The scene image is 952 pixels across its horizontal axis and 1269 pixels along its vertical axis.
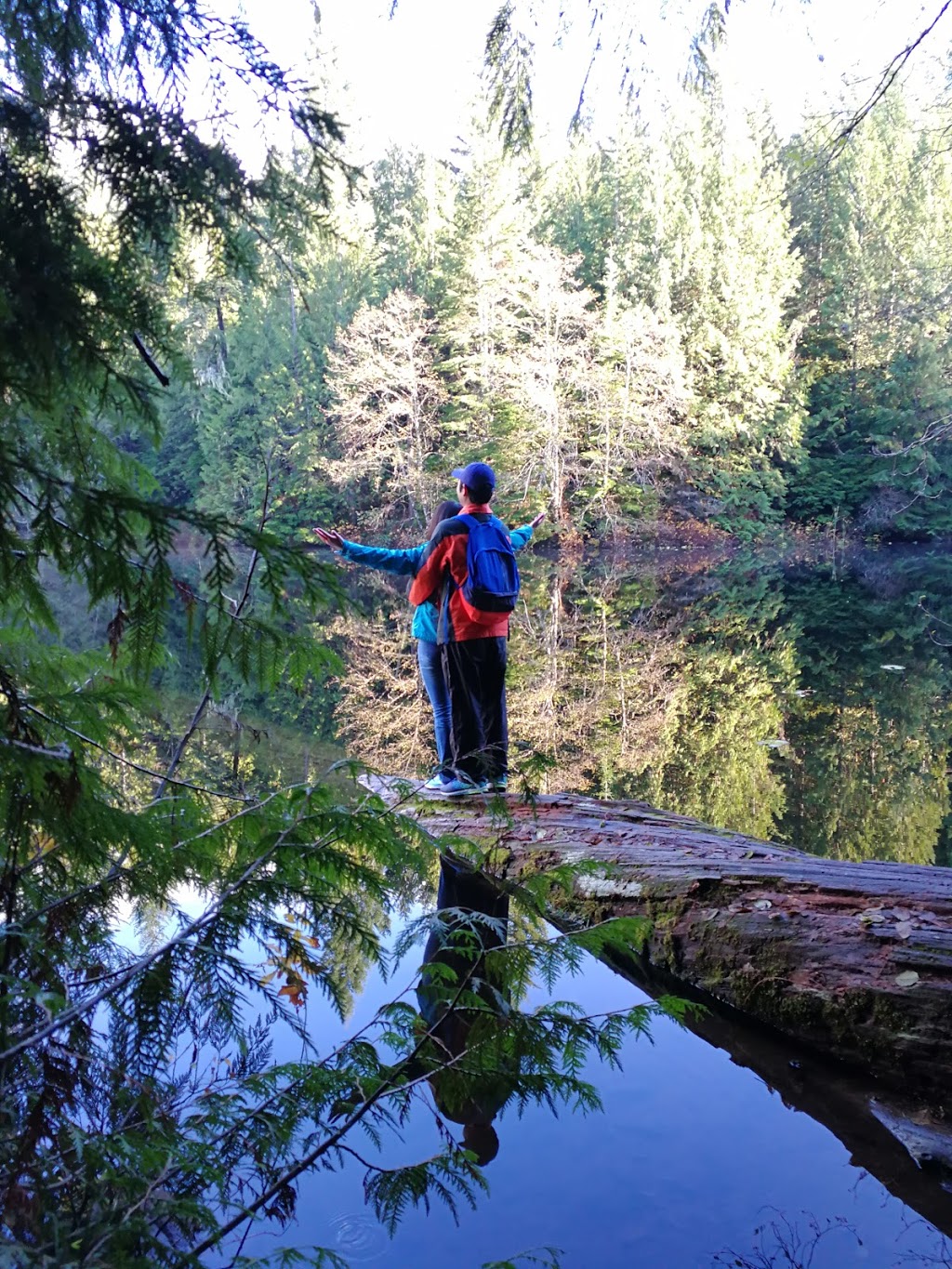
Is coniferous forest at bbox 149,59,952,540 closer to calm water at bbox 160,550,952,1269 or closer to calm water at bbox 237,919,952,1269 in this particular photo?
calm water at bbox 160,550,952,1269

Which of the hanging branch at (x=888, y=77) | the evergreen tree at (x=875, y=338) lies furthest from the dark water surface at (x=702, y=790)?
the evergreen tree at (x=875, y=338)

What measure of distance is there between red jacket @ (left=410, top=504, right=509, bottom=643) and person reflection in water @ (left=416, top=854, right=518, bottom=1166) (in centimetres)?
124

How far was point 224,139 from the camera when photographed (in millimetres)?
1815

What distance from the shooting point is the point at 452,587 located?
5.30 meters

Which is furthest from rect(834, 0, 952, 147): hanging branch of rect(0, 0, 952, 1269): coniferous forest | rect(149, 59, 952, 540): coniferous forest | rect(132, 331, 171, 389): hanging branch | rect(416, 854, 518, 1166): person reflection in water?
rect(149, 59, 952, 540): coniferous forest

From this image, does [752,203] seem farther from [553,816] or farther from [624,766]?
[553,816]

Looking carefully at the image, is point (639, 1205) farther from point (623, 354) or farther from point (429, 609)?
point (623, 354)

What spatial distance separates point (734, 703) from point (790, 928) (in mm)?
7541

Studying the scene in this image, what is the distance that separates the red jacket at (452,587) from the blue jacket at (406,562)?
8cm

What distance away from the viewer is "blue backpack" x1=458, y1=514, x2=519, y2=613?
5117 millimetres

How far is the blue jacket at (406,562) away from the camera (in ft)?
17.3

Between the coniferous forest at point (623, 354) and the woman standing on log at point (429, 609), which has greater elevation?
the coniferous forest at point (623, 354)

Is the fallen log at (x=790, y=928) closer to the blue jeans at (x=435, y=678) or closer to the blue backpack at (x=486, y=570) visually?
the blue jeans at (x=435, y=678)

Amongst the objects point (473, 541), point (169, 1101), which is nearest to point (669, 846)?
point (473, 541)
